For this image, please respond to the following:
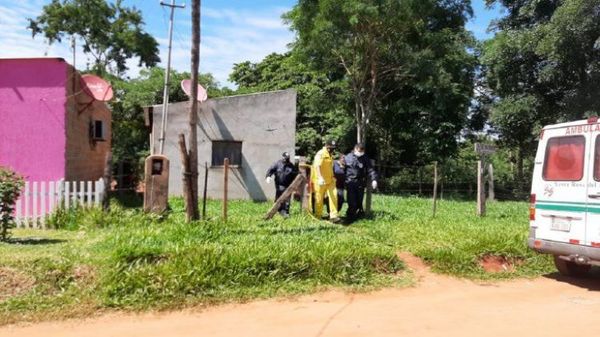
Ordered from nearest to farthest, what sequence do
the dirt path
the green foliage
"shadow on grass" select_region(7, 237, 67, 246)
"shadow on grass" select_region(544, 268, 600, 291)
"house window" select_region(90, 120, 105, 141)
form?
the dirt path < "shadow on grass" select_region(544, 268, 600, 291) < "shadow on grass" select_region(7, 237, 67, 246) < "house window" select_region(90, 120, 105, 141) < the green foliage

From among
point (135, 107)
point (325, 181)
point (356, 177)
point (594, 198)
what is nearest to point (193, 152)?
point (325, 181)

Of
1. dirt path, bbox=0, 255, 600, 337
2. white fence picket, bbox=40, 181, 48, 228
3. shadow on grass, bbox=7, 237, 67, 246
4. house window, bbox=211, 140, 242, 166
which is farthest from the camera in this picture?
house window, bbox=211, 140, 242, 166

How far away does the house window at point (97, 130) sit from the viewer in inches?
591

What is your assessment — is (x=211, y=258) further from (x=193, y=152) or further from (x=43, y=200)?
(x=43, y=200)

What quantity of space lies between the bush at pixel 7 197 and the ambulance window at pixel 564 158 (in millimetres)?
7881

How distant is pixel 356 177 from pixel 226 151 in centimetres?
727

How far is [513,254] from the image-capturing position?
352 inches

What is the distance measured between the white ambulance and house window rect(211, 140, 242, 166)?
10887 millimetres

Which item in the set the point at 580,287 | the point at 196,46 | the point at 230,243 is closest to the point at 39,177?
the point at 196,46

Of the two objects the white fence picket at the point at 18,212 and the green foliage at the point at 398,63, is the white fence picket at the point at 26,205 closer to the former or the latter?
the white fence picket at the point at 18,212

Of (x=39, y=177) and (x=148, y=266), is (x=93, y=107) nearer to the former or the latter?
(x=39, y=177)

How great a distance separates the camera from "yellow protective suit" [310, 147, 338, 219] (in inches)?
439

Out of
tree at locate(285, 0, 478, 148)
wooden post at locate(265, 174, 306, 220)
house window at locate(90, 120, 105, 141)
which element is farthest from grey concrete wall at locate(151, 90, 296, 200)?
wooden post at locate(265, 174, 306, 220)

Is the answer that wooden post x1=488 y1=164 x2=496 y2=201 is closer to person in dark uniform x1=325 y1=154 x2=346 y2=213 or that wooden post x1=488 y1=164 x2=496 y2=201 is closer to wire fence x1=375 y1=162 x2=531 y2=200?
wire fence x1=375 y1=162 x2=531 y2=200
